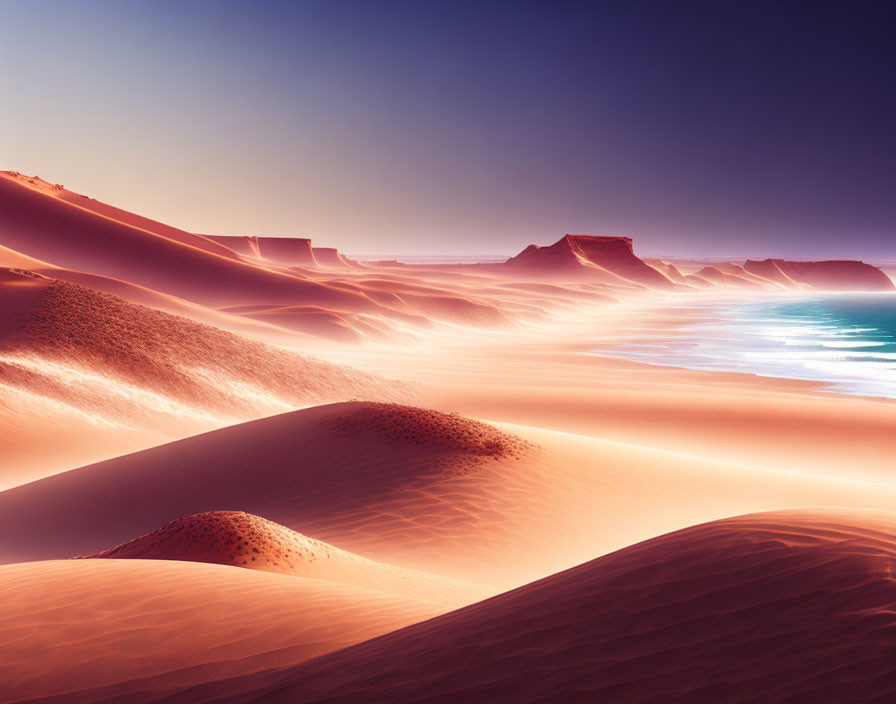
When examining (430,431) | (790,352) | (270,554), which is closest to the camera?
(270,554)

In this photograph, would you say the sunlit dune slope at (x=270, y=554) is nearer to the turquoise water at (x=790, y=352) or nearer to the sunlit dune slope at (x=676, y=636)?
the sunlit dune slope at (x=676, y=636)

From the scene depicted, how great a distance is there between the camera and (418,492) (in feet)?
38.7

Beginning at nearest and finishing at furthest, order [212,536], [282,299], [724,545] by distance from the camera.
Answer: [724,545], [212,536], [282,299]

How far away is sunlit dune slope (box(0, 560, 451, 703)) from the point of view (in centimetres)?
424

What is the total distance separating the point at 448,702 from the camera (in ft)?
11.0

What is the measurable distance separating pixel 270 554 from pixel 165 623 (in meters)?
2.74

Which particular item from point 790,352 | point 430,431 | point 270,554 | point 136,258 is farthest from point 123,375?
point 136,258

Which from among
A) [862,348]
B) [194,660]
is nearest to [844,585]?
[194,660]

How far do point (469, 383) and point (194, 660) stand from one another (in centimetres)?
2649

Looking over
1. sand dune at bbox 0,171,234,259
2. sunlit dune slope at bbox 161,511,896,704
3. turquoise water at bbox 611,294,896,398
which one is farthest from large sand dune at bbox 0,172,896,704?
sand dune at bbox 0,171,234,259

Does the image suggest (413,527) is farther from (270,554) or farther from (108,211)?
(108,211)

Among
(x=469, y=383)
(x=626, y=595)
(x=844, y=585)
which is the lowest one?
(x=469, y=383)

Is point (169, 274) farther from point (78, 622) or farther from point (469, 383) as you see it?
point (78, 622)

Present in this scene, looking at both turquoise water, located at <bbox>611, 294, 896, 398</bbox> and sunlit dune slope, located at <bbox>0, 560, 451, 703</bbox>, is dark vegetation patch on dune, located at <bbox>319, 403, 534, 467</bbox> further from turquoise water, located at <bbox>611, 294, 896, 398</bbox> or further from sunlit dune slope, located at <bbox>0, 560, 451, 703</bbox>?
turquoise water, located at <bbox>611, 294, 896, 398</bbox>
